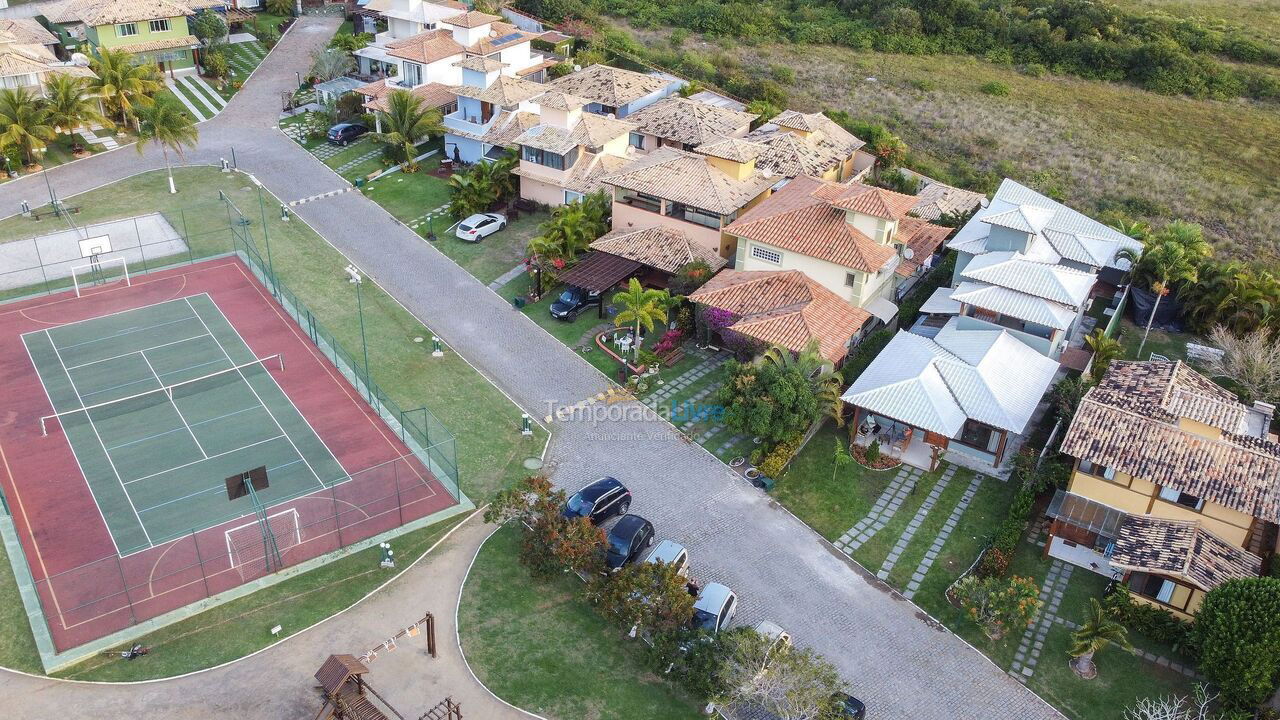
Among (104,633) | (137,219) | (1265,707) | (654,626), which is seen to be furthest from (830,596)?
(137,219)

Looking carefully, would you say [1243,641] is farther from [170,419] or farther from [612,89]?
[612,89]

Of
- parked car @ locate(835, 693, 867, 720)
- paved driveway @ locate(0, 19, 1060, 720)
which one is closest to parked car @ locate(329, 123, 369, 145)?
paved driveway @ locate(0, 19, 1060, 720)

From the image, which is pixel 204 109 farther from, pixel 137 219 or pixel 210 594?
pixel 210 594

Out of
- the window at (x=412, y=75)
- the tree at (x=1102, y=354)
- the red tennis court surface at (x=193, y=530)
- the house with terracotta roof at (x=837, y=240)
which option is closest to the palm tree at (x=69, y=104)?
the window at (x=412, y=75)

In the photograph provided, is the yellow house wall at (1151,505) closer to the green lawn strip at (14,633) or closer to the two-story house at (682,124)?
the two-story house at (682,124)

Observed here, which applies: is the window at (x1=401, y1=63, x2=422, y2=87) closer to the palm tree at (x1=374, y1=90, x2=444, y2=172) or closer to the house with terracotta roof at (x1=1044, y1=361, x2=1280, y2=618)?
the palm tree at (x1=374, y1=90, x2=444, y2=172)

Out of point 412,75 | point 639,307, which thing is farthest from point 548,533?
point 412,75

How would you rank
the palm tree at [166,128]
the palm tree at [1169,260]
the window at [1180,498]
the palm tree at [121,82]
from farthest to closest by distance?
the palm tree at [121,82] → the palm tree at [166,128] → the palm tree at [1169,260] → the window at [1180,498]
